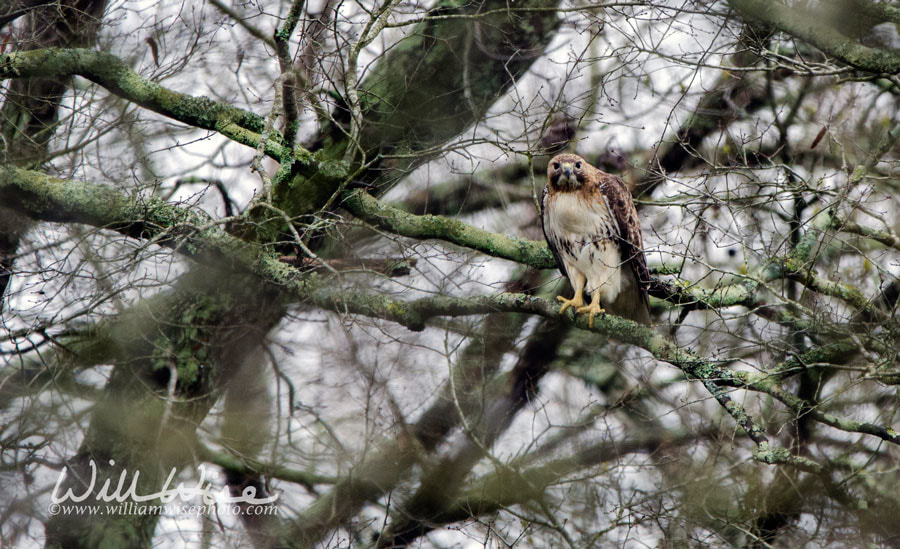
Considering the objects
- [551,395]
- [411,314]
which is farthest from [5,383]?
[551,395]

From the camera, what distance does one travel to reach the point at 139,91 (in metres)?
4.82

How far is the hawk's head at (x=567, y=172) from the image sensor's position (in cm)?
560

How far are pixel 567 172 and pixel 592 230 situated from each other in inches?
→ 17.7

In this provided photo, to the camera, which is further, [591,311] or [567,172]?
[567,172]

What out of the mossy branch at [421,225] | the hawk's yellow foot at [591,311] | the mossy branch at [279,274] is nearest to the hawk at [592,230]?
the hawk's yellow foot at [591,311]

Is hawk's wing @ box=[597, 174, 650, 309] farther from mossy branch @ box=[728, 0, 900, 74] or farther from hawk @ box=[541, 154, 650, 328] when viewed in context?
mossy branch @ box=[728, 0, 900, 74]

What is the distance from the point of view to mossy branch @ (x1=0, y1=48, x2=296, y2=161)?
4500 millimetres

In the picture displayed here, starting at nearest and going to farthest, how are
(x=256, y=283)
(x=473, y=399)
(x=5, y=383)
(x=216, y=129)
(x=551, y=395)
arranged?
(x=5, y=383)
(x=216, y=129)
(x=256, y=283)
(x=473, y=399)
(x=551, y=395)

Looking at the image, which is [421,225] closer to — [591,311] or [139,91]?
[591,311]

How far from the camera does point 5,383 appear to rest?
4.28 m

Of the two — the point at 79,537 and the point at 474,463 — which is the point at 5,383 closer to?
the point at 79,537

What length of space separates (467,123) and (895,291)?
10.7ft
